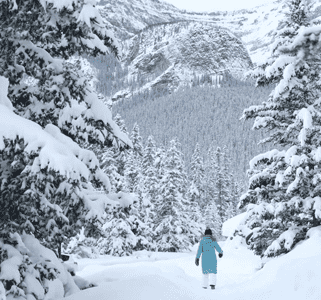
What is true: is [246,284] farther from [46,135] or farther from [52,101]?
[46,135]

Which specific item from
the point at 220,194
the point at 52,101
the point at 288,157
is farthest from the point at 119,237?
the point at 220,194

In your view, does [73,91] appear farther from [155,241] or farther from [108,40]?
[155,241]

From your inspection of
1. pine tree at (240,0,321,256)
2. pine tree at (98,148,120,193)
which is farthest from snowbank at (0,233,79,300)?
pine tree at (98,148,120,193)

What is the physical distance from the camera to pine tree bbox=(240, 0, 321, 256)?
10375 millimetres

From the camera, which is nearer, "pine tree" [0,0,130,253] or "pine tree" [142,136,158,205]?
"pine tree" [0,0,130,253]

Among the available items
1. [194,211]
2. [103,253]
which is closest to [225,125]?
[194,211]

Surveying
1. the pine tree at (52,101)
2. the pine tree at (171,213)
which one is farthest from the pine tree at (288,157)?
the pine tree at (171,213)

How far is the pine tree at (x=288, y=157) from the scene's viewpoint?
1038cm

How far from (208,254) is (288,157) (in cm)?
356

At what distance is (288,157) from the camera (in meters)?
10.6

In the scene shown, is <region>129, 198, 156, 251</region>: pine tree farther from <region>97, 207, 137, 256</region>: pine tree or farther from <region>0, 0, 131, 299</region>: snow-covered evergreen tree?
<region>0, 0, 131, 299</region>: snow-covered evergreen tree

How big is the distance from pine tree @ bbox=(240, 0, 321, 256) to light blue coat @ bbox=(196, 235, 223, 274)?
1.78m

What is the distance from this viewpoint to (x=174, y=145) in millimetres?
31891

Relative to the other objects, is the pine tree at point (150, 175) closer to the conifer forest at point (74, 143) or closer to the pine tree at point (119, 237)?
the pine tree at point (119, 237)
